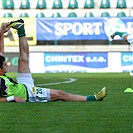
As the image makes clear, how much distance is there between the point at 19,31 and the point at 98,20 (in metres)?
18.2

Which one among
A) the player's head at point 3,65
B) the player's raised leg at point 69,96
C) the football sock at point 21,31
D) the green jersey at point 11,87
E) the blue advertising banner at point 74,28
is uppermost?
the football sock at point 21,31

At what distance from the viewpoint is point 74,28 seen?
28031 mm

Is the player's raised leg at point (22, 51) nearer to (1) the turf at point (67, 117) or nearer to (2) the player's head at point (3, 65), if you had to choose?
(2) the player's head at point (3, 65)

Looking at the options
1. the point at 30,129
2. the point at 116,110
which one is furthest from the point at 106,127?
the point at 116,110

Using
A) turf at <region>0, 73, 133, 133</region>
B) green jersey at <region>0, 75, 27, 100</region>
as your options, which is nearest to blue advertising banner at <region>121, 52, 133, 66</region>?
turf at <region>0, 73, 133, 133</region>

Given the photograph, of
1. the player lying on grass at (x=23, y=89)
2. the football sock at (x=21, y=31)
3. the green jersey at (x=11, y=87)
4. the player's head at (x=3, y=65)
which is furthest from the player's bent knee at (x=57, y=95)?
the football sock at (x=21, y=31)

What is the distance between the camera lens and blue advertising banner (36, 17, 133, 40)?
2764 cm

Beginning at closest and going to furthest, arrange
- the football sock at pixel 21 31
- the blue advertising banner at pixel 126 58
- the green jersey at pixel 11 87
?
the green jersey at pixel 11 87, the football sock at pixel 21 31, the blue advertising banner at pixel 126 58

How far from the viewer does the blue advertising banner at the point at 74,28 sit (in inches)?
1088

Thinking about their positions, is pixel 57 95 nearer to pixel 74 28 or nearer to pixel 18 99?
pixel 18 99

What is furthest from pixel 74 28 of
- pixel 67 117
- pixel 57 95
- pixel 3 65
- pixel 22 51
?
pixel 67 117

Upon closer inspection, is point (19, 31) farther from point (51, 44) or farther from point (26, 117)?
point (51, 44)

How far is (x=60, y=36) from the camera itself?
28109 millimetres

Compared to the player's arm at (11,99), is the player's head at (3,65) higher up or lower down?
higher up
